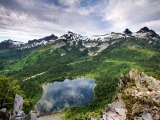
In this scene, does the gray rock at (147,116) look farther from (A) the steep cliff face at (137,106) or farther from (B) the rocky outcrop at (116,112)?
(B) the rocky outcrop at (116,112)

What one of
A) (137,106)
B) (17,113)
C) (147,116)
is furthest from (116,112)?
(17,113)

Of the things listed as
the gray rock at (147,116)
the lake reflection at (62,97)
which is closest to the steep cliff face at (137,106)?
the gray rock at (147,116)

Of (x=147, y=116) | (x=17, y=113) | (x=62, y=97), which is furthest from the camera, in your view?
→ (x=62, y=97)

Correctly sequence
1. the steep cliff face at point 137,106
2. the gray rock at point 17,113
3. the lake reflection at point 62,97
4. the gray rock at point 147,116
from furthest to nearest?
the lake reflection at point 62,97 < the steep cliff face at point 137,106 < the gray rock at point 147,116 < the gray rock at point 17,113

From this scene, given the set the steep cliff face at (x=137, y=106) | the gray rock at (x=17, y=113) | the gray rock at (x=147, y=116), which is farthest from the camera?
the steep cliff face at (x=137, y=106)

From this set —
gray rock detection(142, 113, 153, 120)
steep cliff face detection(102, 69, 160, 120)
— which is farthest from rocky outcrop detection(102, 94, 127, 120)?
gray rock detection(142, 113, 153, 120)

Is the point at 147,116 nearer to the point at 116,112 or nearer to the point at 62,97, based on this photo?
the point at 116,112

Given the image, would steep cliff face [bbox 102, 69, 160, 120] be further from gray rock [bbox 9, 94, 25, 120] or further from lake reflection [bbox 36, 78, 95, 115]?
lake reflection [bbox 36, 78, 95, 115]

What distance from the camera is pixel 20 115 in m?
32.1

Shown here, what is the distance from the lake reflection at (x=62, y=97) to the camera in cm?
8682

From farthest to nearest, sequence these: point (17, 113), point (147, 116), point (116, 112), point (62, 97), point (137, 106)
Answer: point (62, 97) → point (137, 106) → point (116, 112) → point (147, 116) → point (17, 113)

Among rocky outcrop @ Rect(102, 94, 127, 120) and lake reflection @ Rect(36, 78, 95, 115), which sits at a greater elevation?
rocky outcrop @ Rect(102, 94, 127, 120)

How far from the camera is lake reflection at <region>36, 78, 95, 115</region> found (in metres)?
86.8

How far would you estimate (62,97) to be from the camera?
104438 millimetres
